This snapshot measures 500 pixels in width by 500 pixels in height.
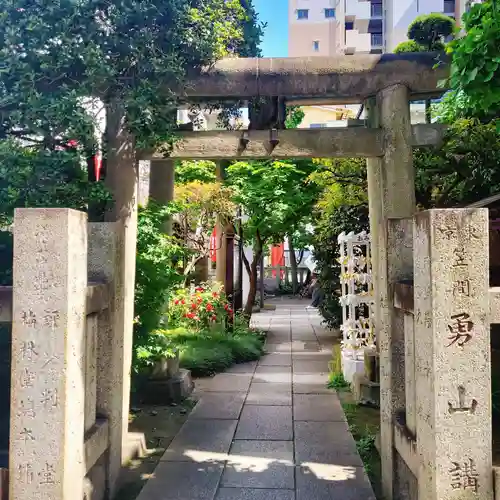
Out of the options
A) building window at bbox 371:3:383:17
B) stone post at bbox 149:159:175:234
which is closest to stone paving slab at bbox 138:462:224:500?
stone post at bbox 149:159:175:234

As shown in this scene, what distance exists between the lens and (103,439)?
4387mm

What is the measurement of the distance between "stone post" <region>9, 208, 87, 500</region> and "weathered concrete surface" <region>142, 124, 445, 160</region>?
1842mm

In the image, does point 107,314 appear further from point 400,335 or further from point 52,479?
point 400,335

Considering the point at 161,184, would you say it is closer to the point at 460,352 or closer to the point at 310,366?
the point at 310,366

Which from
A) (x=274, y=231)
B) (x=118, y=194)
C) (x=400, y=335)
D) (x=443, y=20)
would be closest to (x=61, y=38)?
(x=118, y=194)

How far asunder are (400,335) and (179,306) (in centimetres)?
597

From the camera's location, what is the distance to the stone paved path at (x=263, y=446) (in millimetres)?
4750

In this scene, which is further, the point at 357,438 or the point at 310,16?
the point at 310,16

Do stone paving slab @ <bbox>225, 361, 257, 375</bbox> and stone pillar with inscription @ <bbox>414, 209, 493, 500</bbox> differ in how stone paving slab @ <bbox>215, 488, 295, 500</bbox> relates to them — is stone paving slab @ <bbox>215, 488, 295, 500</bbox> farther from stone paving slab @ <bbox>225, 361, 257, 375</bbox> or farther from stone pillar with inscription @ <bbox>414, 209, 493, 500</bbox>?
stone paving slab @ <bbox>225, 361, 257, 375</bbox>

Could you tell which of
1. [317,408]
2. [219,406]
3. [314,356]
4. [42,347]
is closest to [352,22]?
[314,356]

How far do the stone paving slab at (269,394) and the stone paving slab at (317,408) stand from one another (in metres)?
0.17

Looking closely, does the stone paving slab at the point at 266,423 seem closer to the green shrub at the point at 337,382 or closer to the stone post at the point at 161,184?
the green shrub at the point at 337,382

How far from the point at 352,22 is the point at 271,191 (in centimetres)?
2515

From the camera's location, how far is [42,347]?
3.54 metres
